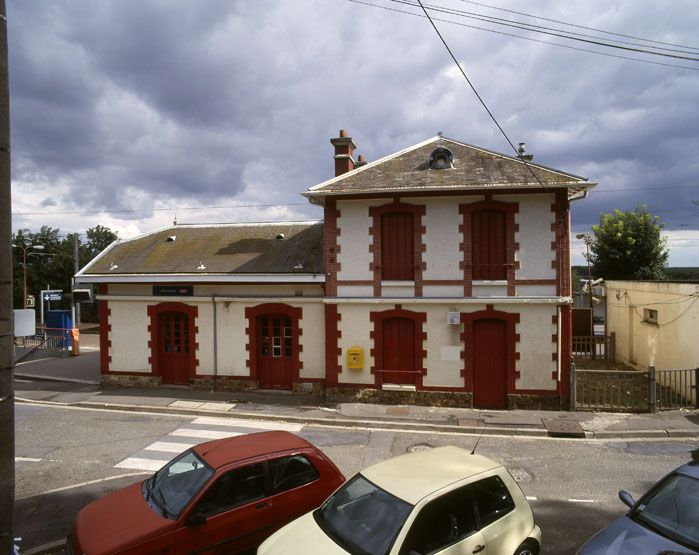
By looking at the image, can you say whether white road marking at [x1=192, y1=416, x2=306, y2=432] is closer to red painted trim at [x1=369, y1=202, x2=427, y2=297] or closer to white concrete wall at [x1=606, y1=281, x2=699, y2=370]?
red painted trim at [x1=369, y1=202, x2=427, y2=297]

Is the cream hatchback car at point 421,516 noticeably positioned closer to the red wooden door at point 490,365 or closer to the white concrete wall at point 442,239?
the red wooden door at point 490,365

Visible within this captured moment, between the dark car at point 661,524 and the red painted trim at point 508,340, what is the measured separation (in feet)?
26.8

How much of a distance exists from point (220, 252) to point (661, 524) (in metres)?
15.6

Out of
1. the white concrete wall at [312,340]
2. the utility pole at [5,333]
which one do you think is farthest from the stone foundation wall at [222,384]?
the utility pole at [5,333]

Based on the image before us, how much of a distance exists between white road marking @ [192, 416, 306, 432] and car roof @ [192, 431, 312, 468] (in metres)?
5.44

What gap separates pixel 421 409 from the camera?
14016mm

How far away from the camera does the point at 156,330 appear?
16812mm

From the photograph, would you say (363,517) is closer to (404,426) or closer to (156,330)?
(404,426)

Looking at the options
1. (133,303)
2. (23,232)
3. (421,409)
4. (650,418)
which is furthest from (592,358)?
→ (23,232)

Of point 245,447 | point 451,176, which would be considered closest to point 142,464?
point 245,447

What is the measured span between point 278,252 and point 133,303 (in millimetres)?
5475

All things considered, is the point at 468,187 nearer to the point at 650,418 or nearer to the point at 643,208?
the point at 650,418

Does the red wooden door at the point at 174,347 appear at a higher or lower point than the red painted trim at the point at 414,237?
lower

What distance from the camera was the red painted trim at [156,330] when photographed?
53.9 feet
